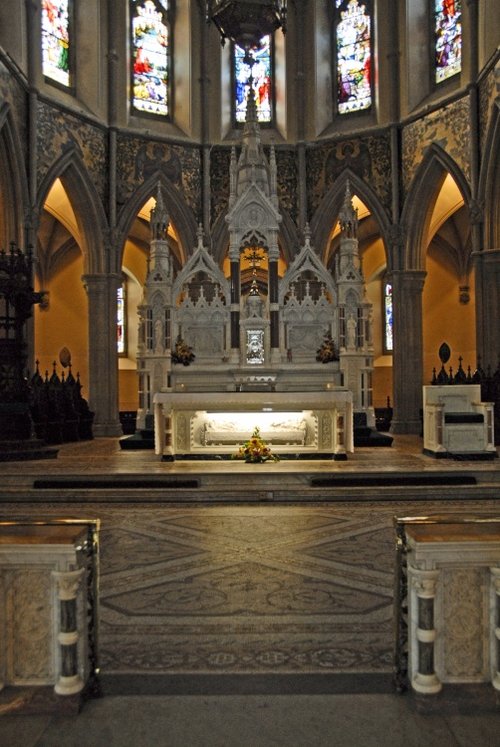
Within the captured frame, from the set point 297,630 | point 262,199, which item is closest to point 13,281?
point 262,199

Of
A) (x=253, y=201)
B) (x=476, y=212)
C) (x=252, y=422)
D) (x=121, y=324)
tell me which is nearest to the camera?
(x=252, y=422)

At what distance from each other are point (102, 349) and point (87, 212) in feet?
12.3

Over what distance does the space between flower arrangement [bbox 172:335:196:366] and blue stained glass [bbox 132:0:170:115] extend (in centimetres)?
1014

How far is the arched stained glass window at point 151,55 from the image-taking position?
21.0m

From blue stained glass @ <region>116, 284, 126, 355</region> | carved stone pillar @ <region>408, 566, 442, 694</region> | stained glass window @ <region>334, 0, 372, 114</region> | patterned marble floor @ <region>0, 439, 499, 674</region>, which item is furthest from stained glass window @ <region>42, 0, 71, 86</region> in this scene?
carved stone pillar @ <region>408, 566, 442, 694</region>

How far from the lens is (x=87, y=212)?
19484 mm

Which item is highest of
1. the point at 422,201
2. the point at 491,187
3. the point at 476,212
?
the point at 422,201

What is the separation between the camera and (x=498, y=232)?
16.6 m

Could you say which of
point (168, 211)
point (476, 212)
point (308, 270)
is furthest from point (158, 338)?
point (476, 212)

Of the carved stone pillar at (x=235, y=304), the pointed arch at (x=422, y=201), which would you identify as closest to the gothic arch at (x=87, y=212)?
the carved stone pillar at (x=235, y=304)

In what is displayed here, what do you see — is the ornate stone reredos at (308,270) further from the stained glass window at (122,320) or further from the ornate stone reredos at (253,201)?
the stained glass window at (122,320)

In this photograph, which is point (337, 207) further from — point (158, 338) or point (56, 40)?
point (158, 338)

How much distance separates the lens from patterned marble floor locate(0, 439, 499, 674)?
3730 millimetres

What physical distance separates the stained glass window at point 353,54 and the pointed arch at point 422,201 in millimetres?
3456
